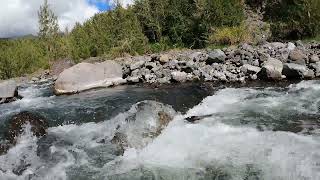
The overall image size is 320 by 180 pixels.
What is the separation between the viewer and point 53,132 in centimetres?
1425

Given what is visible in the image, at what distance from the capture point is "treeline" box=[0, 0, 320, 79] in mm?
29266

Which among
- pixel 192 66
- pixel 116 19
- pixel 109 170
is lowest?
pixel 109 170

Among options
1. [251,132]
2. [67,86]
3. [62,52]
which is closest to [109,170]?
[251,132]

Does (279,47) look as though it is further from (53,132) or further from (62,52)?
(62,52)

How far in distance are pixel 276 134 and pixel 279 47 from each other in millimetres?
13043

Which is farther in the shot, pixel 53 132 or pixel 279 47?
pixel 279 47

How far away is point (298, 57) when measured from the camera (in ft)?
69.3

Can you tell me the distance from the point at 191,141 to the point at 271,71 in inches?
362

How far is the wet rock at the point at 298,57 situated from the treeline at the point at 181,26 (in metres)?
6.73

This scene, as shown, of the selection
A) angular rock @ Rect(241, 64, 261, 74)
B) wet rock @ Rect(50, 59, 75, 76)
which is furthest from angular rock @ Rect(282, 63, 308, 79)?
wet rock @ Rect(50, 59, 75, 76)

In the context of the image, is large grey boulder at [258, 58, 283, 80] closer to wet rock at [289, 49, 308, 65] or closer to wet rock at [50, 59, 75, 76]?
wet rock at [289, 49, 308, 65]

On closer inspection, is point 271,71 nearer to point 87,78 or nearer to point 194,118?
point 194,118

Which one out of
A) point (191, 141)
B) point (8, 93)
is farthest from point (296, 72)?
point (8, 93)

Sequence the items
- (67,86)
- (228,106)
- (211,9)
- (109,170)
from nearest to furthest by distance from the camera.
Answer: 1. (109,170)
2. (228,106)
3. (67,86)
4. (211,9)
